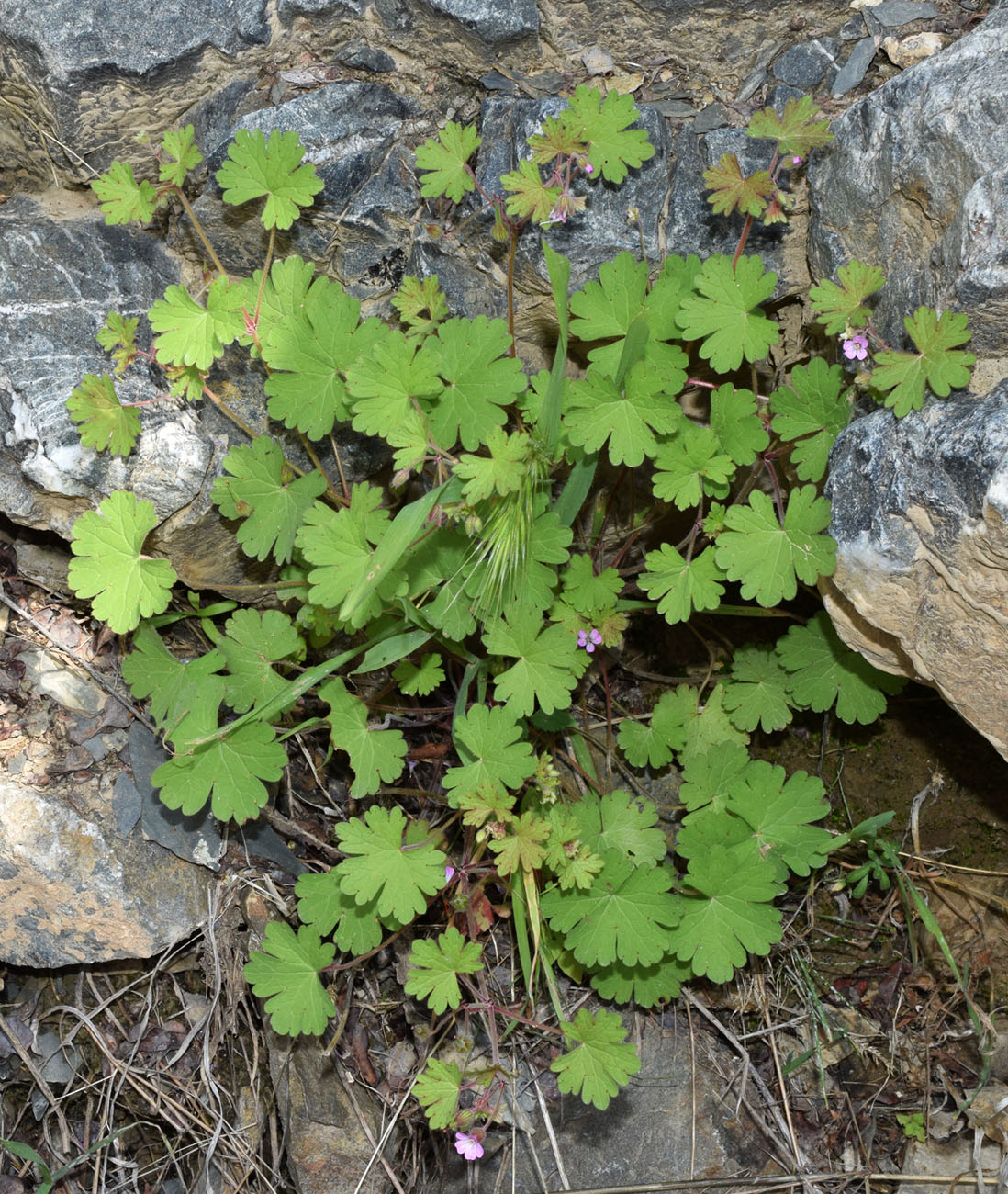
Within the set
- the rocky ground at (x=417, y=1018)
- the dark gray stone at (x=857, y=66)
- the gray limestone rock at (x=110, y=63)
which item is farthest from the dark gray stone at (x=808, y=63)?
the gray limestone rock at (x=110, y=63)

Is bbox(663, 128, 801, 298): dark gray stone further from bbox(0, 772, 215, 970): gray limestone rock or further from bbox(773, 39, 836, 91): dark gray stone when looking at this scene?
bbox(0, 772, 215, 970): gray limestone rock

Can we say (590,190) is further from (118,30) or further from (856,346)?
(118,30)

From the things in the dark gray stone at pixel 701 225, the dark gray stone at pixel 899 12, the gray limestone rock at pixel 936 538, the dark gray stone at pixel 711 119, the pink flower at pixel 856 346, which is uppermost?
the dark gray stone at pixel 899 12

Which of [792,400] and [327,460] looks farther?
[327,460]

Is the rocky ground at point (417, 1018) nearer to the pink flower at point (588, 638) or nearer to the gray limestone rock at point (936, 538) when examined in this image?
the gray limestone rock at point (936, 538)

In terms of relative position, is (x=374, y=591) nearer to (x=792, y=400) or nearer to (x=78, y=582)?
(x=78, y=582)

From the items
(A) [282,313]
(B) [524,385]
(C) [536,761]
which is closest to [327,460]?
(A) [282,313]

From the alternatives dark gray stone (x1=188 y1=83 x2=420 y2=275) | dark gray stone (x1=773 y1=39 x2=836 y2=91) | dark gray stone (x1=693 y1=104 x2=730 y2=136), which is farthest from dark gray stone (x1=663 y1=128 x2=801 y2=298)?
dark gray stone (x1=188 y1=83 x2=420 y2=275)
